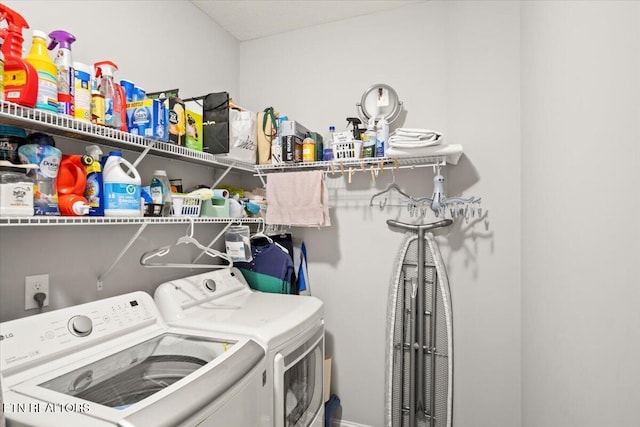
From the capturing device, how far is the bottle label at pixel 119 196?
1.32 metres

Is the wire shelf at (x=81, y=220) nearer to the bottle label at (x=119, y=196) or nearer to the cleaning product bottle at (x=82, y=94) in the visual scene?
the bottle label at (x=119, y=196)

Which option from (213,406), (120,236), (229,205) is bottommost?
(213,406)

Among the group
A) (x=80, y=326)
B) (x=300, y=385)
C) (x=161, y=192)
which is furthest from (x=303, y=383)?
(x=161, y=192)

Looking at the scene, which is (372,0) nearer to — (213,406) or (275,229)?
(275,229)

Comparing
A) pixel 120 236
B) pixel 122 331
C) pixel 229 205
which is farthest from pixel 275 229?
pixel 122 331

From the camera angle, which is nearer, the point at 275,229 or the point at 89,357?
the point at 89,357

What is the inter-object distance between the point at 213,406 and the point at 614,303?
1092 mm

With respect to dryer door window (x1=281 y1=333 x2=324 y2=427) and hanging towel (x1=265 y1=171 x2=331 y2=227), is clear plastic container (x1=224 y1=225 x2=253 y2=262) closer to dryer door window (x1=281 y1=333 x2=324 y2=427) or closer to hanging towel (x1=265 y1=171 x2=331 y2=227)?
hanging towel (x1=265 y1=171 x2=331 y2=227)

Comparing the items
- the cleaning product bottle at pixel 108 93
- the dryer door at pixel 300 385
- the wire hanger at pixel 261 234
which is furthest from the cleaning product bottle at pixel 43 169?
the wire hanger at pixel 261 234

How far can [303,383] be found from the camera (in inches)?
70.7

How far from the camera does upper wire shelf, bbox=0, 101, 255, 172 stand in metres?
1.05

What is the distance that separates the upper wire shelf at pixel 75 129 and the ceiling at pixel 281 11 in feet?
3.74

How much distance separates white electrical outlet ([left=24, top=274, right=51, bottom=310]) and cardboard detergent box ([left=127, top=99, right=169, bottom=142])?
2.27 ft

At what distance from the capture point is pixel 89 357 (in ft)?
4.12
